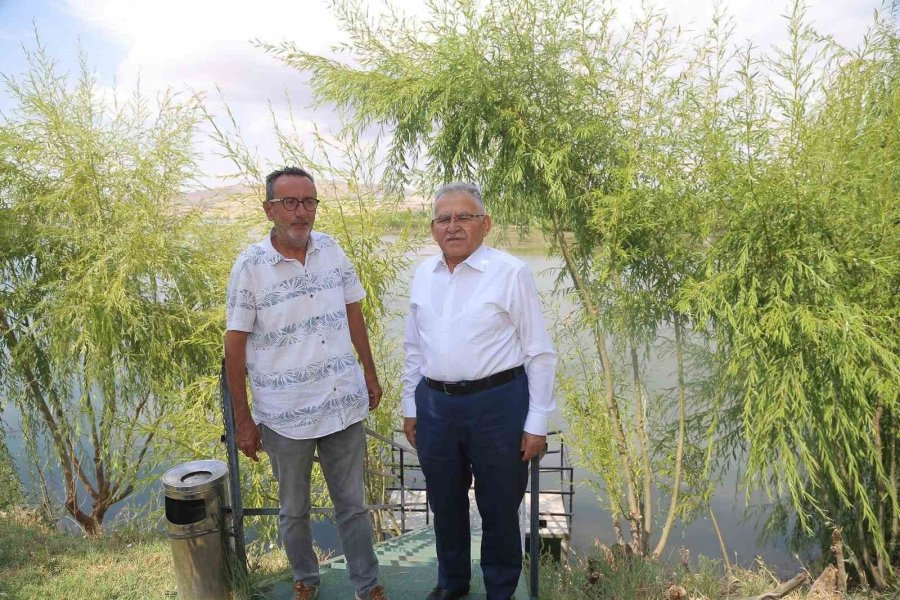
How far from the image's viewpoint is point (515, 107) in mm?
3686

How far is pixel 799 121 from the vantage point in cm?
314

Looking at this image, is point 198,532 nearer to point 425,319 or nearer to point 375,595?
point 375,595

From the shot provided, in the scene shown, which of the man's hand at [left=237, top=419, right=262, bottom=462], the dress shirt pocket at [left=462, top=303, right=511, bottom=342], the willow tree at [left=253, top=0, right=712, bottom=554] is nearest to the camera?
the dress shirt pocket at [left=462, top=303, right=511, bottom=342]

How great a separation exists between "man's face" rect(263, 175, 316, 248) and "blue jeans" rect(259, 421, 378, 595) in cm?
61

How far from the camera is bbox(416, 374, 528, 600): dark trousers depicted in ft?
5.74

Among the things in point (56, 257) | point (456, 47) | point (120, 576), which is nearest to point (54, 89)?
point (56, 257)

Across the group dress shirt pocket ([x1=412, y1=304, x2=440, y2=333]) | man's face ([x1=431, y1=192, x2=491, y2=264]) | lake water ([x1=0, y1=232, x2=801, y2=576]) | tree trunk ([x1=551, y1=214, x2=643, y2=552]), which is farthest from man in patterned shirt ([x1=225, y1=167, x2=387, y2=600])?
tree trunk ([x1=551, y1=214, x2=643, y2=552])

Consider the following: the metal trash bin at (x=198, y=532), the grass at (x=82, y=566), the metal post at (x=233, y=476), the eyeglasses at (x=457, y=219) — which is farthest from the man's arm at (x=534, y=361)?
the grass at (x=82, y=566)

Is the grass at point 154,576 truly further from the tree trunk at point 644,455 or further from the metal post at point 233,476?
the tree trunk at point 644,455

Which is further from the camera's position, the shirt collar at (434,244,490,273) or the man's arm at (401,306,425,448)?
the man's arm at (401,306,425,448)

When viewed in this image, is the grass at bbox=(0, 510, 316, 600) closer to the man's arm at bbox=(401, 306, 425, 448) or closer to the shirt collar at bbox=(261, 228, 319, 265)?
the man's arm at bbox=(401, 306, 425, 448)

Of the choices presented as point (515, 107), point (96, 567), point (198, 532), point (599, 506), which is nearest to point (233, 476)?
point (198, 532)

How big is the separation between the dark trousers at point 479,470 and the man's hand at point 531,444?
21 millimetres

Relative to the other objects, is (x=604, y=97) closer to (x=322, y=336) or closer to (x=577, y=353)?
(x=577, y=353)
